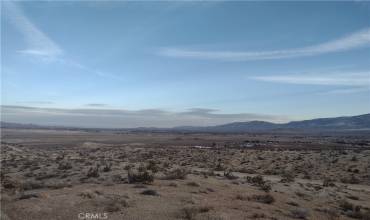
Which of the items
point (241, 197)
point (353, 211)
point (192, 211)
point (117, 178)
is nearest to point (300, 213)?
point (241, 197)

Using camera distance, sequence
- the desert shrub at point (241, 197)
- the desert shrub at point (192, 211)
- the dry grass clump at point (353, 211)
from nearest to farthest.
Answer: the desert shrub at point (192, 211) < the dry grass clump at point (353, 211) < the desert shrub at point (241, 197)

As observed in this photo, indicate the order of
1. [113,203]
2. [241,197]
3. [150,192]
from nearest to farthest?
[113,203] → [150,192] → [241,197]

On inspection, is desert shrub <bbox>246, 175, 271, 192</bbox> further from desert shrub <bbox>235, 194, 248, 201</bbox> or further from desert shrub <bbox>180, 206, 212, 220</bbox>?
desert shrub <bbox>180, 206, 212, 220</bbox>

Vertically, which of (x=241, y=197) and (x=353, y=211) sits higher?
(x=241, y=197)

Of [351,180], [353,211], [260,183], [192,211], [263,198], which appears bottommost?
[351,180]

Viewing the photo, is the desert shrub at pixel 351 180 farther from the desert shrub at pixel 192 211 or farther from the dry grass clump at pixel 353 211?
the desert shrub at pixel 192 211

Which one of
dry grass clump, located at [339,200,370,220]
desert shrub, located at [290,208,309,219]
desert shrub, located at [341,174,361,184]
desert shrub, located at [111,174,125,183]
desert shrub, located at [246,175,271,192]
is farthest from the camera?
desert shrub, located at [341,174,361,184]

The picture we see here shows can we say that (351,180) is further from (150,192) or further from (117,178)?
(150,192)

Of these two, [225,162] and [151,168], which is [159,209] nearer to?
[151,168]

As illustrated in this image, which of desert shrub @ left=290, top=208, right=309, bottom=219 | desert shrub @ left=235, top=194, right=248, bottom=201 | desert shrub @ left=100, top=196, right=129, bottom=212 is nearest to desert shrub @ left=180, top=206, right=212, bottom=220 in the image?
desert shrub @ left=100, top=196, right=129, bottom=212

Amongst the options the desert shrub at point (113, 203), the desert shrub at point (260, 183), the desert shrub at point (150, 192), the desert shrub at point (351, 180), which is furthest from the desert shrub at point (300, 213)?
the desert shrub at point (351, 180)

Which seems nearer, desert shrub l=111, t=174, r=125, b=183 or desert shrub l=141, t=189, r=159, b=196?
desert shrub l=141, t=189, r=159, b=196

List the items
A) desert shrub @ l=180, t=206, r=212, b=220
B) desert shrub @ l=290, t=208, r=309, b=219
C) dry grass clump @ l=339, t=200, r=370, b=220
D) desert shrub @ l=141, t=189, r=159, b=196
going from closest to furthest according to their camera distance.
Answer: desert shrub @ l=180, t=206, r=212, b=220 → desert shrub @ l=290, t=208, r=309, b=219 → dry grass clump @ l=339, t=200, r=370, b=220 → desert shrub @ l=141, t=189, r=159, b=196

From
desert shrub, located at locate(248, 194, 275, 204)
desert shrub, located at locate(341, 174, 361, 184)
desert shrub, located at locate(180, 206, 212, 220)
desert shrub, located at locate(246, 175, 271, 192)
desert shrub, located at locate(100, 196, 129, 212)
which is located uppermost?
desert shrub, located at locate(100, 196, 129, 212)
